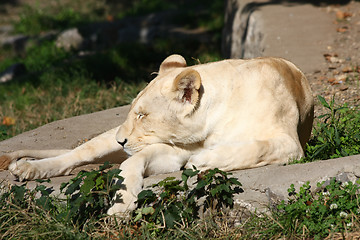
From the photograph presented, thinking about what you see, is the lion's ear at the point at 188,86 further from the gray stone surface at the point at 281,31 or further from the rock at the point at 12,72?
the rock at the point at 12,72

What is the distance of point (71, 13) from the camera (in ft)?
56.7

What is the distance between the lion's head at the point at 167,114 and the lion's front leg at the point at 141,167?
102 millimetres

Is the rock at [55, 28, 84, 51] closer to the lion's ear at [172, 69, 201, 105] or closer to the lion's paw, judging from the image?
the lion's paw

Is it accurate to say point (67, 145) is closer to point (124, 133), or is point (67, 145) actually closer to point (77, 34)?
point (124, 133)

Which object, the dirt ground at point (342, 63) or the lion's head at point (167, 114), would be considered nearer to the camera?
the lion's head at point (167, 114)

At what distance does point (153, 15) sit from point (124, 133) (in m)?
10.9

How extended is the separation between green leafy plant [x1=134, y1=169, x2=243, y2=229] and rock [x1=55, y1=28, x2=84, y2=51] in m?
10.6

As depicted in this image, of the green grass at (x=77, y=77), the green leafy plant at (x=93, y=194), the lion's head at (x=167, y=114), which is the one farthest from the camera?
the green grass at (x=77, y=77)

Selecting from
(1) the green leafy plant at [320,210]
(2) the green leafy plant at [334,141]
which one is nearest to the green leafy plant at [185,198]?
(1) the green leafy plant at [320,210]

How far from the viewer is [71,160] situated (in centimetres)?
508

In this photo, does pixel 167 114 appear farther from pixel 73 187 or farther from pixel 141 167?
pixel 73 187

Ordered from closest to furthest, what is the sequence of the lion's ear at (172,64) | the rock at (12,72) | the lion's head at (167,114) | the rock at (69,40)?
the lion's head at (167,114), the lion's ear at (172,64), the rock at (12,72), the rock at (69,40)

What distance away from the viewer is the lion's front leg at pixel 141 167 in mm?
4148

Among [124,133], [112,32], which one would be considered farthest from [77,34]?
[124,133]
